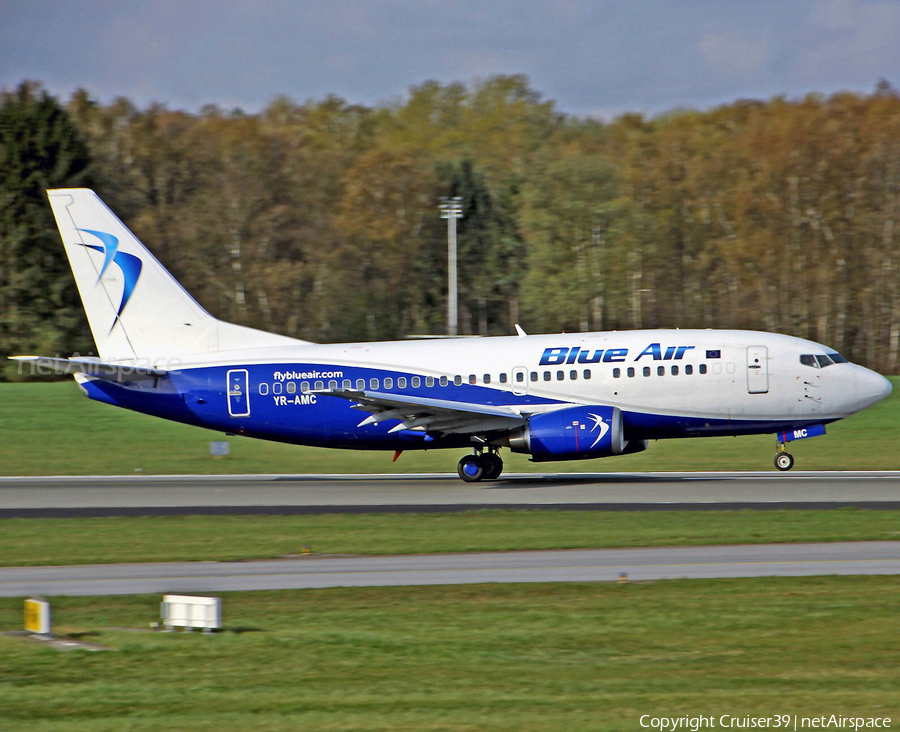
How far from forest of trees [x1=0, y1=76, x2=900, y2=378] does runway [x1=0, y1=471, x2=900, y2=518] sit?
37976 mm

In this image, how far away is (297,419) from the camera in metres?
31.9

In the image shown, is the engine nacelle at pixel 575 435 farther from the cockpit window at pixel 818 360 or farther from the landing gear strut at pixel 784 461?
the cockpit window at pixel 818 360

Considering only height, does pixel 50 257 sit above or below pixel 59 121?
below

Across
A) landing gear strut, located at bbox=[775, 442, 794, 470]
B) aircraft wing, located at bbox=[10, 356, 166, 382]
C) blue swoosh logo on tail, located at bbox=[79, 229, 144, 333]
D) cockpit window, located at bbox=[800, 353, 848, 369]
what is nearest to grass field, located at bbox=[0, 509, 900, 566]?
landing gear strut, located at bbox=[775, 442, 794, 470]

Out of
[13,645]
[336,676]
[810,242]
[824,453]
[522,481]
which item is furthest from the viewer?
[810,242]

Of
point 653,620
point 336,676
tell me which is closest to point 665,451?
point 653,620

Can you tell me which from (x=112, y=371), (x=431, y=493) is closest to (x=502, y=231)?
(x=112, y=371)

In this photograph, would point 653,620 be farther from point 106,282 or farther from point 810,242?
point 810,242

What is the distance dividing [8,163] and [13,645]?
6888cm

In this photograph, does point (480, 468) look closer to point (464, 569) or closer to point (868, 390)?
point (868, 390)

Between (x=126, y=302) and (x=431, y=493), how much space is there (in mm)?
11617

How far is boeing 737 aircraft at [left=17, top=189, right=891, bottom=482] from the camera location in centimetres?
2998

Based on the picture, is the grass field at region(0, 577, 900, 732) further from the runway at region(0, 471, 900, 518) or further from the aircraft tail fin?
the aircraft tail fin

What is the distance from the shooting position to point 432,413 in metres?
30.1
